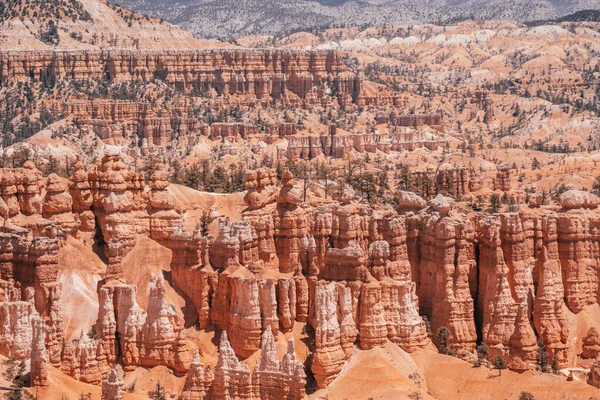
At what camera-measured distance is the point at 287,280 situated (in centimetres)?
7006

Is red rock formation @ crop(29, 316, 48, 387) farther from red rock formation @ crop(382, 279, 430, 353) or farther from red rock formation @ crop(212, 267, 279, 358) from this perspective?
red rock formation @ crop(382, 279, 430, 353)

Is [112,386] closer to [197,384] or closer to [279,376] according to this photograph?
[197,384]

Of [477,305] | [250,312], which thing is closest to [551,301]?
[477,305]

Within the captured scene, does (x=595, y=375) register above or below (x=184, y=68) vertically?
above

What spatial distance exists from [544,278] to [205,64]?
12302cm

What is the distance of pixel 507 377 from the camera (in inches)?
2549

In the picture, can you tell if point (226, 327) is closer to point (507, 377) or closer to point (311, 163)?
point (507, 377)

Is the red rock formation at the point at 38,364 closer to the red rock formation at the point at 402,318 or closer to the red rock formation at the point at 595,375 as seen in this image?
the red rock formation at the point at 402,318

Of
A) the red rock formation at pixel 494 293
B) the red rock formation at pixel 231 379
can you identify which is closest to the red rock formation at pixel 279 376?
the red rock formation at pixel 231 379

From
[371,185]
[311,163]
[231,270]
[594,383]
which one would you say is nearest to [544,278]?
[594,383]

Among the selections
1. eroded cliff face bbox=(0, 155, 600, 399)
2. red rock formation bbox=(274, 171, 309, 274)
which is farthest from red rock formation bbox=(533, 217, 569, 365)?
red rock formation bbox=(274, 171, 309, 274)

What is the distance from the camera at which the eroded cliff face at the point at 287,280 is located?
216 ft

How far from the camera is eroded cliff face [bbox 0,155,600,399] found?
→ 65.9 meters

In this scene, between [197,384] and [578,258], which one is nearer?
[197,384]
